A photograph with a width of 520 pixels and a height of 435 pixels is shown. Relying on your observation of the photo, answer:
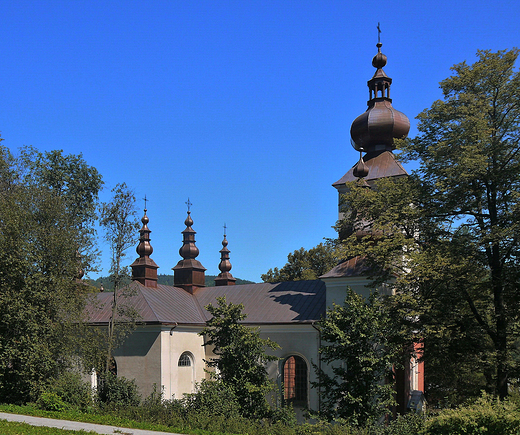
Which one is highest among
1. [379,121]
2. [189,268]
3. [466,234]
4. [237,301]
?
[379,121]

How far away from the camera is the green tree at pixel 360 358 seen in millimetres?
15930

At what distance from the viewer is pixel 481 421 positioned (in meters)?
12.8

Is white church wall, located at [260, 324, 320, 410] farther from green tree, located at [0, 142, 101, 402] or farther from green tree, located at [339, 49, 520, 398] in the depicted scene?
green tree, located at [0, 142, 101, 402]

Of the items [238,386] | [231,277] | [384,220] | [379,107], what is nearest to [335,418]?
[238,386]

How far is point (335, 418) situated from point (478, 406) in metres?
4.64

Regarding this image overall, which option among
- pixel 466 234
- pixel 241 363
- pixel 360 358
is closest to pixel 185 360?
pixel 241 363

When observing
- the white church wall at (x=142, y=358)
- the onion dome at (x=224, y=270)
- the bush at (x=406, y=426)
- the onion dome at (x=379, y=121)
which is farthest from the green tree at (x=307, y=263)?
the bush at (x=406, y=426)

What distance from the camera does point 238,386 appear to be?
17.7 metres

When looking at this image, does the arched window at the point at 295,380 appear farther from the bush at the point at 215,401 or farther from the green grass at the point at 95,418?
the green grass at the point at 95,418

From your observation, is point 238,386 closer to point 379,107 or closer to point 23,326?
point 23,326

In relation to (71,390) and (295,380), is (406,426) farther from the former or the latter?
(71,390)

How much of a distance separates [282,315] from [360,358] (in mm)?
9509

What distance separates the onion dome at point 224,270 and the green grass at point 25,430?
2458 cm

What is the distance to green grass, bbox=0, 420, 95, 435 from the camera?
12.8m
